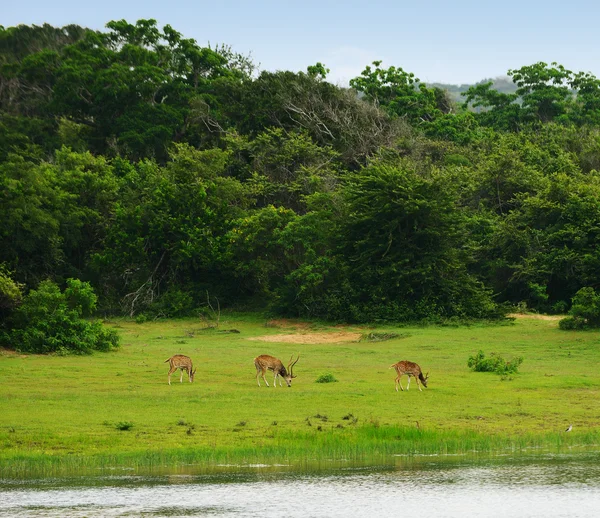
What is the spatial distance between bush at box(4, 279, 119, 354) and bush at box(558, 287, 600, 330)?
49.4 feet

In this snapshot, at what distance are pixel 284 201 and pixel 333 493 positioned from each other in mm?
34904

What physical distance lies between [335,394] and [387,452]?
4723mm

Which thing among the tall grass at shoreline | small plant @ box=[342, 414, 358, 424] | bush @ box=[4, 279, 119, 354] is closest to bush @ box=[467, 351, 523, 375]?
small plant @ box=[342, 414, 358, 424]

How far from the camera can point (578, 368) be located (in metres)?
26.1

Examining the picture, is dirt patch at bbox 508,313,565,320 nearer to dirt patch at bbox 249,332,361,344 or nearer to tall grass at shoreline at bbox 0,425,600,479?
dirt patch at bbox 249,332,361,344

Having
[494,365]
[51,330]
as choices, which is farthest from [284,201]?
[494,365]

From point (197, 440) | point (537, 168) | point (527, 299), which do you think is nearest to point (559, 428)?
point (197, 440)

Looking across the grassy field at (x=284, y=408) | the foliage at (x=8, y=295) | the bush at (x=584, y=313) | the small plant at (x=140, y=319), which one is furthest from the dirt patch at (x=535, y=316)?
the foliage at (x=8, y=295)

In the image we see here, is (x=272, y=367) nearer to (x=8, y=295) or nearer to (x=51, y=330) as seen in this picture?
(x=51, y=330)

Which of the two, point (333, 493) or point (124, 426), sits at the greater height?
point (124, 426)

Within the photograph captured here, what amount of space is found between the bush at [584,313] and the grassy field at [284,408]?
7.85 ft

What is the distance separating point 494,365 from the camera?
82.9 ft

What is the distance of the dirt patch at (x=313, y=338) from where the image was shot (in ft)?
113

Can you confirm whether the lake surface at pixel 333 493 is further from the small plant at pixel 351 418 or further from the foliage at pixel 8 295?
the foliage at pixel 8 295
